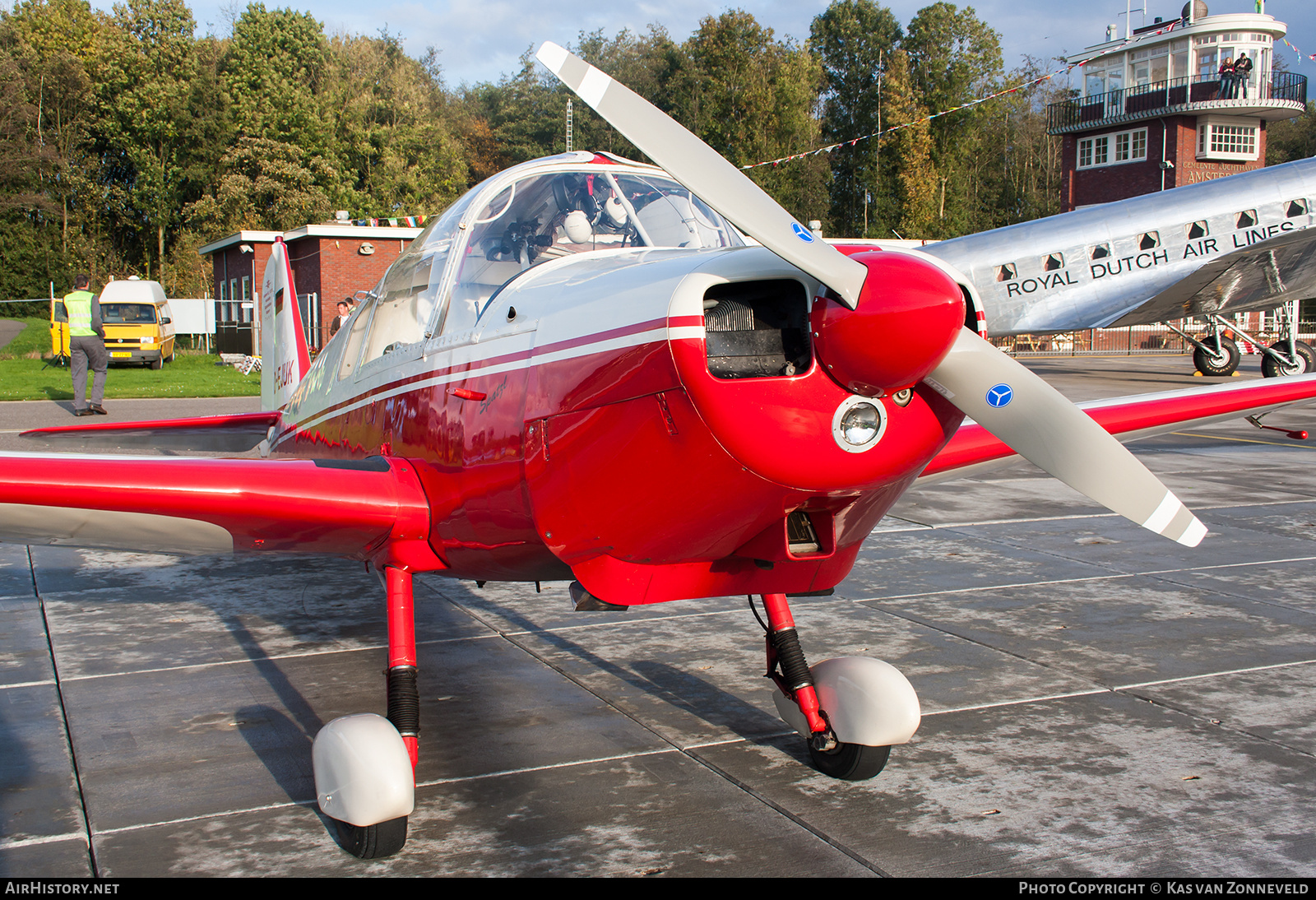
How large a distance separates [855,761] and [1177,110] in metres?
44.5

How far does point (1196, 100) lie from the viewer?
40.9 metres

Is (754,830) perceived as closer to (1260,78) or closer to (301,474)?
(301,474)

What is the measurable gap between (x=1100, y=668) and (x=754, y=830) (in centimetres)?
245

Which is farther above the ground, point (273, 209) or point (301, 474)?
point (273, 209)

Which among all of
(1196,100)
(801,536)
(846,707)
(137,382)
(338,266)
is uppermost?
(1196,100)

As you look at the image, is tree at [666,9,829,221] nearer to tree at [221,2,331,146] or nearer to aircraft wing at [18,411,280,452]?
tree at [221,2,331,146]

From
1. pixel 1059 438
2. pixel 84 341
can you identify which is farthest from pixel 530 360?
pixel 84 341

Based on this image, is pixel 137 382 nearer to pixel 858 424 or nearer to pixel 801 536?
pixel 801 536

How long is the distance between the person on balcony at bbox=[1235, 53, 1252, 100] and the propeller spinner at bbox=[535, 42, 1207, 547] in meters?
45.8

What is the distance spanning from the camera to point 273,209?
149 ft

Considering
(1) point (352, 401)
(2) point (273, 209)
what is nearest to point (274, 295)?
(1) point (352, 401)

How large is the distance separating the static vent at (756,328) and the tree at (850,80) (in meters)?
56.4

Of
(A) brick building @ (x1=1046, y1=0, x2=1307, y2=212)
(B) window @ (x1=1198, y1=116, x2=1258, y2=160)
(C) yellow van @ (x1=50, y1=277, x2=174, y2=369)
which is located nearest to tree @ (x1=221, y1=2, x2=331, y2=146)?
(C) yellow van @ (x1=50, y1=277, x2=174, y2=369)

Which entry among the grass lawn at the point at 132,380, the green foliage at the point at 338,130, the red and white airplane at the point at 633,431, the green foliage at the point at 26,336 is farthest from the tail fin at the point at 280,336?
the green foliage at the point at 338,130
